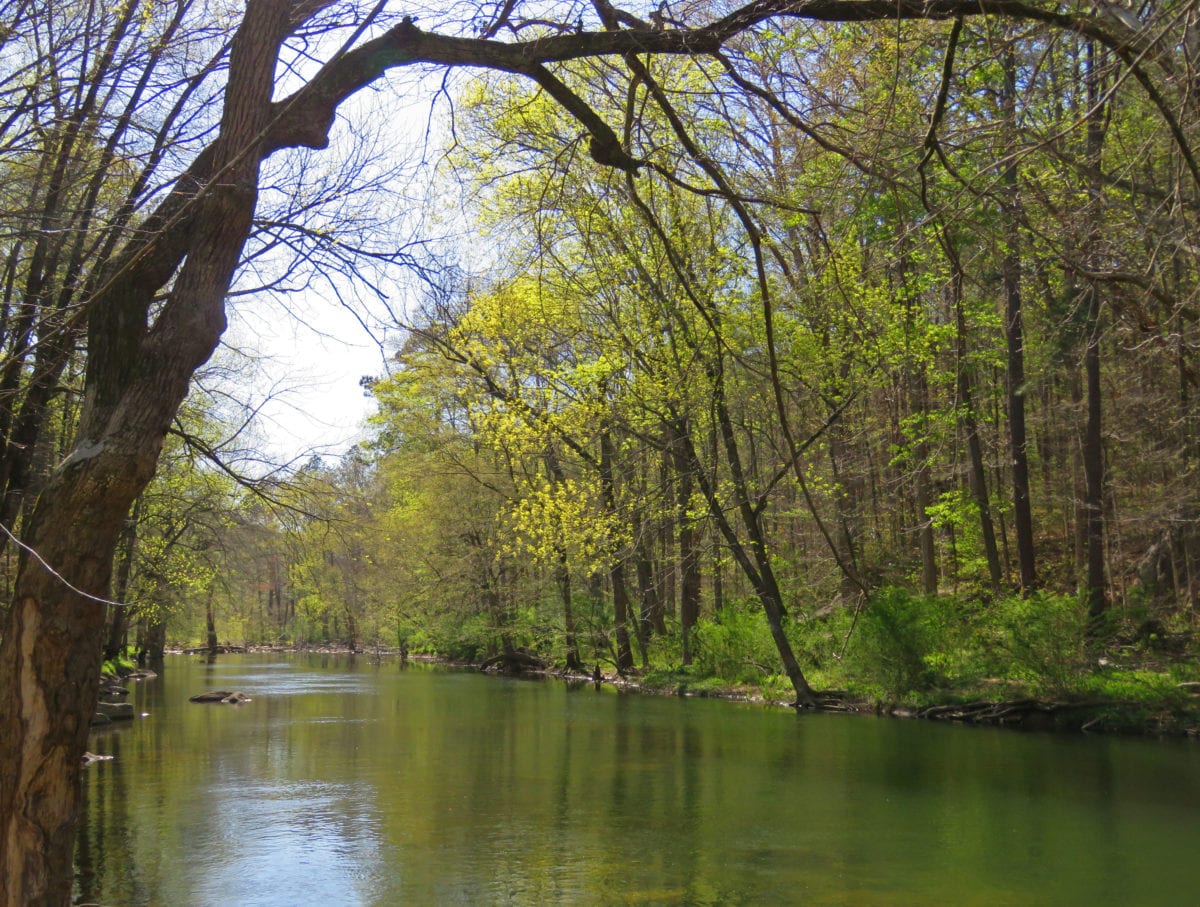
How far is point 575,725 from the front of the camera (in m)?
16.2

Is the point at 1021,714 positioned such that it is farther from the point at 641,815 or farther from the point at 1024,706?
the point at 641,815

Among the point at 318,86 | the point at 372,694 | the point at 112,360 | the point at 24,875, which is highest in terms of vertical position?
the point at 318,86

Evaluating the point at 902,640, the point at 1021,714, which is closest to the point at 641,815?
the point at 1021,714

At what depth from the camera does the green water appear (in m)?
7.28

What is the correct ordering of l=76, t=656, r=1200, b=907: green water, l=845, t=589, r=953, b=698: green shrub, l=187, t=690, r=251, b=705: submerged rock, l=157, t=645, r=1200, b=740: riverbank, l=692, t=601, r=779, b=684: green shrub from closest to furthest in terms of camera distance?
1. l=76, t=656, r=1200, b=907: green water
2. l=157, t=645, r=1200, b=740: riverbank
3. l=845, t=589, r=953, b=698: green shrub
4. l=692, t=601, r=779, b=684: green shrub
5. l=187, t=690, r=251, b=705: submerged rock

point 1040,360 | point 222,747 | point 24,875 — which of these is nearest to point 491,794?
point 222,747

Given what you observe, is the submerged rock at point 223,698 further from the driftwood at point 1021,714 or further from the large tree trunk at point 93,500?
the large tree trunk at point 93,500

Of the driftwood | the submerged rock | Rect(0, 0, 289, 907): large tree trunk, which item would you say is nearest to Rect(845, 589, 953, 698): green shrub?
the driftwood

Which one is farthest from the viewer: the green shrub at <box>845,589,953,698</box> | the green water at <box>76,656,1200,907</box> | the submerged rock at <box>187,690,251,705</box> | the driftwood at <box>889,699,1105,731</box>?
the submerged rock at <box>187,690,251,705</box>

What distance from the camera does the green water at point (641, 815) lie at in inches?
287

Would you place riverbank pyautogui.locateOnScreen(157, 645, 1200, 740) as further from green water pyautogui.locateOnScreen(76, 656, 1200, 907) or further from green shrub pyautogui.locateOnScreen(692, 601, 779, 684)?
green water pyautogui.locateOnScreen(76, 656, 1200, 907)

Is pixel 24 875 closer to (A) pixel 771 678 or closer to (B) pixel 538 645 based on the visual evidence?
(A) pixel 771 678

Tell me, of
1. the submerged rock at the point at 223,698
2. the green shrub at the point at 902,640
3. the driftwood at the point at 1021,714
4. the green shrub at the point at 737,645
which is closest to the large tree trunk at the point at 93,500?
the driftwood at the point at 1021,714

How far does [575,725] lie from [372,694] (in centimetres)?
792
